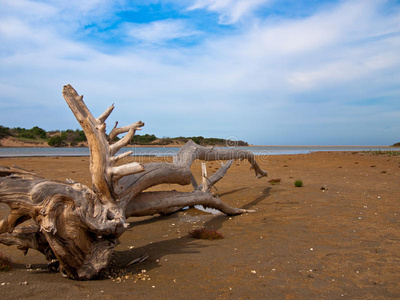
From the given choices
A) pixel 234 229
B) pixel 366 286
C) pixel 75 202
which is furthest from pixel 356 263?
pixel 75 202

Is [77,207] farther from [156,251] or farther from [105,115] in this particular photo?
[156,251]

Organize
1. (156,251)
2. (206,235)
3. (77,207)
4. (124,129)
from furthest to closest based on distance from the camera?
(206,235) → (156,251) → (124,129) → (77,207)

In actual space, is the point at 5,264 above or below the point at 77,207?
below

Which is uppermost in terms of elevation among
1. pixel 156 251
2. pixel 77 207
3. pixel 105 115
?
pixel 105 115

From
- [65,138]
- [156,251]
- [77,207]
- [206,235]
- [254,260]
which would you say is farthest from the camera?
[65,138]

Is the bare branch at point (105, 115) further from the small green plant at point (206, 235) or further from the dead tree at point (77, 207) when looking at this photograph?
A: the small green plant at point (206, 235)

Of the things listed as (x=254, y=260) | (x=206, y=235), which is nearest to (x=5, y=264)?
(x=206, y=235)

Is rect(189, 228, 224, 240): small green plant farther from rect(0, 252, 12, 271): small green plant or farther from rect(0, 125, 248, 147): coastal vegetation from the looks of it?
rect(0, 125, 248, 147): coastal vegetation

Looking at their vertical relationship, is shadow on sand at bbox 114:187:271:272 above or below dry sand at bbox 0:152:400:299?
below

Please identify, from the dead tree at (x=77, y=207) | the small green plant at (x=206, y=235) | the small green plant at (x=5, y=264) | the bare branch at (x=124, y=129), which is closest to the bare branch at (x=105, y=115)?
the dead tree at (x=77, y=207)

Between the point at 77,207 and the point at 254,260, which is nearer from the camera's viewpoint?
the point at 77,207

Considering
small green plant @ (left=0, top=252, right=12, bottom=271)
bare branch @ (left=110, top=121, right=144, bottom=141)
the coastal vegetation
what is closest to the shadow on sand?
small green plant @ (left=0, top=252, right=12, bottom=271)

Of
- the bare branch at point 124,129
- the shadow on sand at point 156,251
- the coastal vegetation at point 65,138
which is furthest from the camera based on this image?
the coastal vegetation at point 65,138

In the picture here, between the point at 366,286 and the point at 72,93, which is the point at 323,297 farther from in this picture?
the point at 72,93
